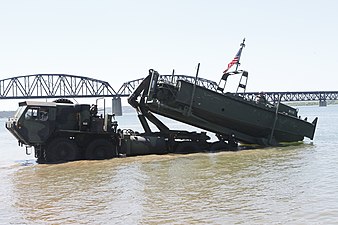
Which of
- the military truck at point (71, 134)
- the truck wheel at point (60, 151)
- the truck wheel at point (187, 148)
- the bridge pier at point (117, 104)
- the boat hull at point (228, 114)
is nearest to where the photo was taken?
the military truck at point (71, 134)

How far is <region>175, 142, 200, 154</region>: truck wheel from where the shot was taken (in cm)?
2216

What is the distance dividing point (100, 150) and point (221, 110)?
5.43 meters

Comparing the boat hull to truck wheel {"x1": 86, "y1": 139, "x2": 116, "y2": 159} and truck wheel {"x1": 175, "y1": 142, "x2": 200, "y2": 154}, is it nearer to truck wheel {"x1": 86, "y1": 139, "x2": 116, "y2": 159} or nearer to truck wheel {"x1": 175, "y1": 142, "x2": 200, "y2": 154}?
truck wheel {"x1": 175, "y1": 142, "x2": 200, "y2": 154}

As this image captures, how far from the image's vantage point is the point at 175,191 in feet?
39.8

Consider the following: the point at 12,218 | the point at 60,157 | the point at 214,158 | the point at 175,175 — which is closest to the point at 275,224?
the point at 12,218

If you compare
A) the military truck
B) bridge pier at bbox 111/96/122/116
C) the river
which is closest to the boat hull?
the military truck

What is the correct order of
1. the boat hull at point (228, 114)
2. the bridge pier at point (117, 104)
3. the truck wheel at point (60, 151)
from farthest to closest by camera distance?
the bridge pier at point (117, 104), the boat hull at point (228, 114), the truck wheel at point (60, 151)

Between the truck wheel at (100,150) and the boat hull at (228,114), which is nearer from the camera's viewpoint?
the truck wheel at (100,150)

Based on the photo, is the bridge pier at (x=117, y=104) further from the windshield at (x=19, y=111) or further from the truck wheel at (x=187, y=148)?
the windshield at (x=19, y=111)

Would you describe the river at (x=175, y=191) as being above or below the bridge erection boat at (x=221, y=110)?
below

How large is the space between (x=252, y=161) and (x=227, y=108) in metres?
4.47

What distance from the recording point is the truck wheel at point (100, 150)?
20.0 meters

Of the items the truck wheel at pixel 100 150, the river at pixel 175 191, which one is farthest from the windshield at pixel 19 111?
the truck wheel at pixel 100 150

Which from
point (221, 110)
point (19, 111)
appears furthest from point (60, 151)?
point (221, 110)
